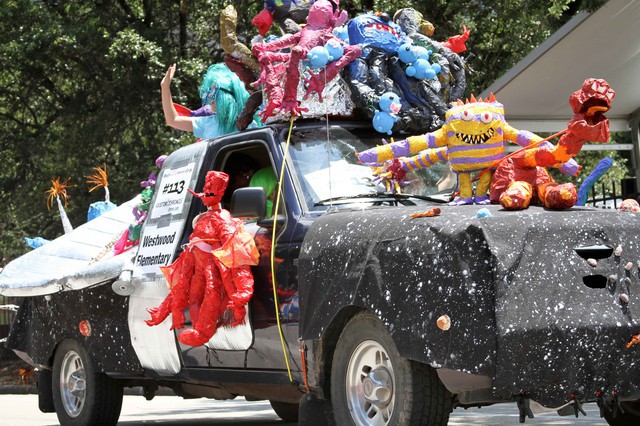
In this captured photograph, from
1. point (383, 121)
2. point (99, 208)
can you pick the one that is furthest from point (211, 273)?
point (99, 208)

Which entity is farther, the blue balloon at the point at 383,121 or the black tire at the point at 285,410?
the black tire at the point at 285,410

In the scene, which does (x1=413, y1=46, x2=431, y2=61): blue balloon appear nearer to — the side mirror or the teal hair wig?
the teal hair wig

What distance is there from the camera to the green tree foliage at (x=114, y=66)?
665 inches

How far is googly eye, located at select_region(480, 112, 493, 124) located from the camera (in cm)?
657

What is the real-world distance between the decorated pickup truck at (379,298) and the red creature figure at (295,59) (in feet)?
0.68

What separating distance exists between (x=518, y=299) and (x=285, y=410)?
5.26m

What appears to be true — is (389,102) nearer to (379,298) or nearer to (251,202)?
(251,202)

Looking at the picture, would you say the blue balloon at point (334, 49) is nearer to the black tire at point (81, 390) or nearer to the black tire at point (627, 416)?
the black tire at point (627, 416)

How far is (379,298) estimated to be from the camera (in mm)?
5672

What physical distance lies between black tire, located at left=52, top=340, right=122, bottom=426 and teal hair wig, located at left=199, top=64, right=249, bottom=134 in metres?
2.12

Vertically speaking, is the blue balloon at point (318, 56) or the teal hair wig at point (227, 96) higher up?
the blue balloon at point (318, 56)

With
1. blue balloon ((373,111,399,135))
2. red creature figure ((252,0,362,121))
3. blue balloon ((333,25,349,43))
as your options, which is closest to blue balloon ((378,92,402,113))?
blue balloon ((373,111,399,135))

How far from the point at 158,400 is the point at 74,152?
5660 mm

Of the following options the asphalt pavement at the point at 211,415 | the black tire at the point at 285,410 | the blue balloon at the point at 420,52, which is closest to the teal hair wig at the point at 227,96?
the blue balloon at the point at 420,52
